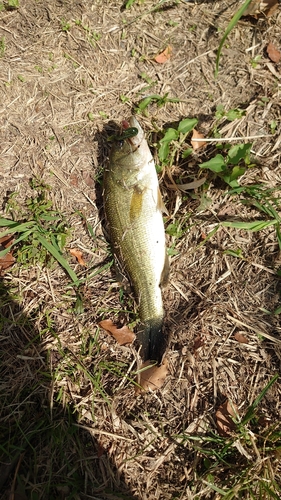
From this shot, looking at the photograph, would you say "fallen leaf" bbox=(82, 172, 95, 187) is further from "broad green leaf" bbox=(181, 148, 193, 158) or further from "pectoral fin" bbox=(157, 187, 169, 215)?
"broad green leaf" bbox=(181, 148, 193, 158)

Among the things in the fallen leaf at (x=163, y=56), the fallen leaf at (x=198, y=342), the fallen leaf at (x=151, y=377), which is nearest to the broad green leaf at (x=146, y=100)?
the fallen leaf at (x=163, y=56)

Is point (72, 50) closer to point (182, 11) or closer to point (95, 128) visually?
point (95, 128)

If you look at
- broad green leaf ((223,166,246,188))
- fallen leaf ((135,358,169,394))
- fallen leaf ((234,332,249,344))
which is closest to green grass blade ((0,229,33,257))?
fallen leaf ((135,358,169,394))

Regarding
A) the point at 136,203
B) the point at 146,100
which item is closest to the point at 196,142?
the point at 146,100

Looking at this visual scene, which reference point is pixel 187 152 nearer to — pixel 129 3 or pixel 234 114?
pixel 234 114

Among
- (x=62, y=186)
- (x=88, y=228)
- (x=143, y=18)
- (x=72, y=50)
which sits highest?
(x=143, y=18)

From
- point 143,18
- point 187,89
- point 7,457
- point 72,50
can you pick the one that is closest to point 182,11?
point 143,18

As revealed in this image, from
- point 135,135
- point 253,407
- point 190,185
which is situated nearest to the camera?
point 253,407
